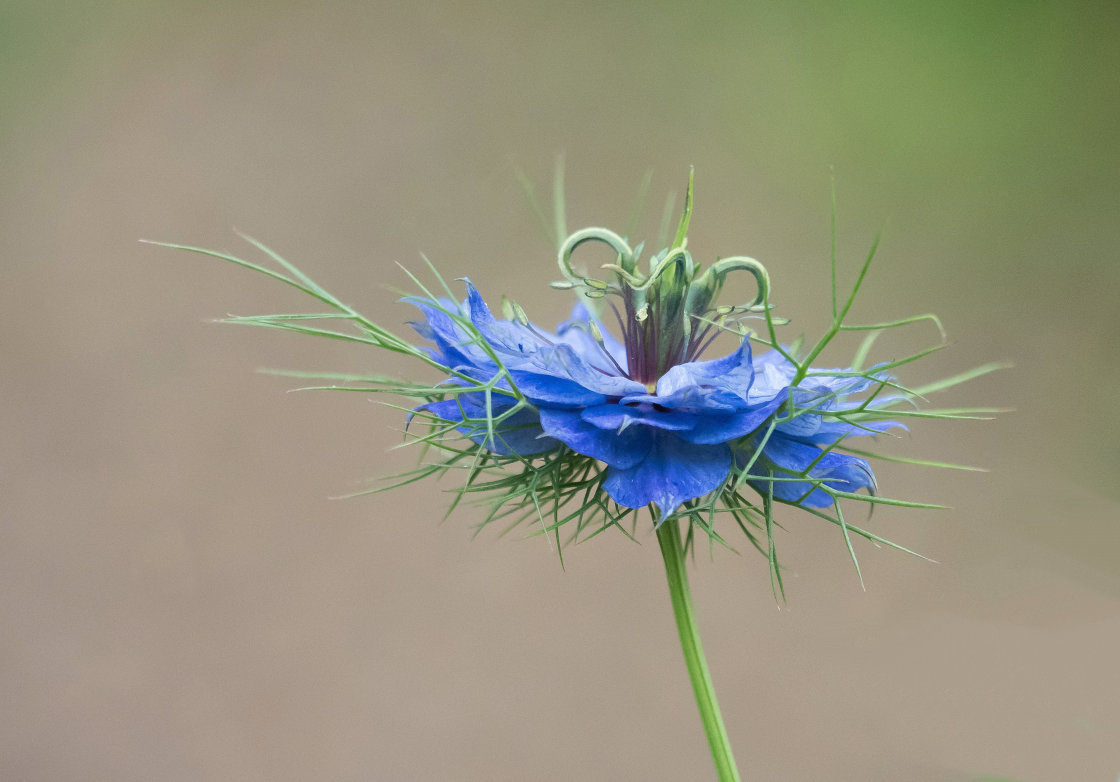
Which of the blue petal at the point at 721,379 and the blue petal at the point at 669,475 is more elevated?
the blue petal at the point at 721,379

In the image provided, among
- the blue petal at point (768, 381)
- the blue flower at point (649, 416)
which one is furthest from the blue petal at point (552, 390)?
the blue petal at point (768, 381)

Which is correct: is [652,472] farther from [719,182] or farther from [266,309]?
[719,182]

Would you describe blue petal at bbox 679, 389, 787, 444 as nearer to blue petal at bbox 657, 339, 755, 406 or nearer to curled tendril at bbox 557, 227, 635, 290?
blue petal at bbox 657, 339, 755, 406

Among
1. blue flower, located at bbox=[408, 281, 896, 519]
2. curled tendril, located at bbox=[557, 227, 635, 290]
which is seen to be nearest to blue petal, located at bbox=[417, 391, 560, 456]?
blue flower, located at bbox=[408, 281, 896, 519]

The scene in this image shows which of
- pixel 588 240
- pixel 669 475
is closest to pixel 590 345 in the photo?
pixel 588 240

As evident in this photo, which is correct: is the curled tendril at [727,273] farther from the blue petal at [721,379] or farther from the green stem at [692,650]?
the green stem at [692,650]

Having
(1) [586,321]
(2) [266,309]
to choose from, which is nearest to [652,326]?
(1) [586,321]

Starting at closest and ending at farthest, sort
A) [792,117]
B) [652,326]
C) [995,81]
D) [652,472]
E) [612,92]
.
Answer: [652,472]
[652,326]
[995,81]
[792,117]
[612,92]
